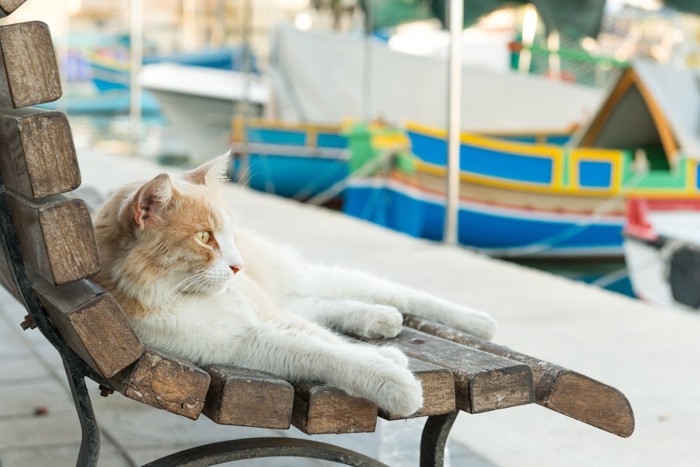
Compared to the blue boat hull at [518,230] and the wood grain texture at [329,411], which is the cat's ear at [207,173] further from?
the blue boat hull at [518,230]

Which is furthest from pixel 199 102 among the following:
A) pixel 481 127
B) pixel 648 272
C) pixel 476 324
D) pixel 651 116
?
pixel 476 324

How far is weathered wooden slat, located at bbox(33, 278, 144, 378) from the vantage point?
1800 mm

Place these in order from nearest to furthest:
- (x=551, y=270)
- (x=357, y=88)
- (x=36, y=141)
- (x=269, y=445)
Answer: (x=36, y=141) < (x=269, y=445) < (x=551, y=270) < (x=357, y=88)

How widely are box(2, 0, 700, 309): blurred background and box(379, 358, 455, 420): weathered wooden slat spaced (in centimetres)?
453

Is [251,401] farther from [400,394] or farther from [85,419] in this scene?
[85,419]

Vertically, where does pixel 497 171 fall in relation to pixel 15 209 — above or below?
below

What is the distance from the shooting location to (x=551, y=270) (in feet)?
35.6

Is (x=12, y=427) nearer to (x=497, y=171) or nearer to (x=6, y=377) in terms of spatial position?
(x=6, y=377)

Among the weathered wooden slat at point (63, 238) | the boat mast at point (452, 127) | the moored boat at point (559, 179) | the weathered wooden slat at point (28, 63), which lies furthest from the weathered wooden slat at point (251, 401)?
the moored boat at point (559, 179)

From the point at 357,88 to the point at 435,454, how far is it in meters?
12.4

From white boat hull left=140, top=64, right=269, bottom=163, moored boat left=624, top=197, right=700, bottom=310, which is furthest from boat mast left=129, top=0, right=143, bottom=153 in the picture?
moored boat left=624, top=197, right=700, bottom=310

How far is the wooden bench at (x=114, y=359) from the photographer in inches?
69.5

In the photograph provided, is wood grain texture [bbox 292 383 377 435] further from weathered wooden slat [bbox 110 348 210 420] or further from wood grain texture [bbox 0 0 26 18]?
wood grain texture [bbox 0 0 26 18]

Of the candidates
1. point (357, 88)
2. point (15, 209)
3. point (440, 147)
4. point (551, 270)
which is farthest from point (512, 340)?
point (357, 88)
